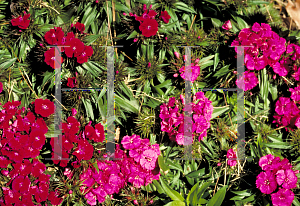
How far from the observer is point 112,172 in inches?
82.3

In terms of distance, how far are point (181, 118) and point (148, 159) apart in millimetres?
459

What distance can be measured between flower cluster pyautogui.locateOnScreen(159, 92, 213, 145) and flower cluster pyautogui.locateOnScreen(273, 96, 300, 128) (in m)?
0.82

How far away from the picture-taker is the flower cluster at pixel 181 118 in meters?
2.00

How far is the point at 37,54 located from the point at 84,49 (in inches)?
20.5

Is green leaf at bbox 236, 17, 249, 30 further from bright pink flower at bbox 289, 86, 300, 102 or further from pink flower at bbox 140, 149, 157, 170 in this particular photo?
pink flower at bbox 140, 149, 157, 170

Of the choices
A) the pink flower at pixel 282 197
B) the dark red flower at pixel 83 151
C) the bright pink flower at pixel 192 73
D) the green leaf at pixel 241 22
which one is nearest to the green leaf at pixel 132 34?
the bright pink flower at pixel 192 73

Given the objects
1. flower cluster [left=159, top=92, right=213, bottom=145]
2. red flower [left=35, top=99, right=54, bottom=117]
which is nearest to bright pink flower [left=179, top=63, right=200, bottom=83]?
flower cluster [left=159, top=92, right=213, bottom=145]

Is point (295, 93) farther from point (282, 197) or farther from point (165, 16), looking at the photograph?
point (165, 16)

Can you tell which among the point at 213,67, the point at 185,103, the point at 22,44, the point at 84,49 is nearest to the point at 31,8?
the point at 22,44

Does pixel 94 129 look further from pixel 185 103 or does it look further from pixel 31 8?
pixel 31 8

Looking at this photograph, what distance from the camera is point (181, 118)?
2.00 metres

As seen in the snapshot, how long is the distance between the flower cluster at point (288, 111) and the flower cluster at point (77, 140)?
68.1 inches

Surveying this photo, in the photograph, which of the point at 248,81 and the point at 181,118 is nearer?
the point at 181,118

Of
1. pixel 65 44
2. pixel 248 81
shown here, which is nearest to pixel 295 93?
pixel 248 81
